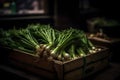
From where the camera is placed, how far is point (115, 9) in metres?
10.6

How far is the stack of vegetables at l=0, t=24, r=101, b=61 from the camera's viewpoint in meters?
3.34

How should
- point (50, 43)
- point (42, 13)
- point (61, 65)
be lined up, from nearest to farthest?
1. point (61, 65)
2. point (50, 43)
3. point (42, 13)

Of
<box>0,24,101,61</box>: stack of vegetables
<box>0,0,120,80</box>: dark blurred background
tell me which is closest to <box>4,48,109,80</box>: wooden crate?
<box>0,24,101,61</box>: stack of vegetables

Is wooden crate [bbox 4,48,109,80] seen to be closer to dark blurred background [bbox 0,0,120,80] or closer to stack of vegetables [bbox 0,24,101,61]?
stack of vegetables [bbox 0,24,101,61]

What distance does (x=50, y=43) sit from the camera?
3.48m

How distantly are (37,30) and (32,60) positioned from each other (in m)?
0.65

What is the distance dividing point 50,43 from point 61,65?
52cm

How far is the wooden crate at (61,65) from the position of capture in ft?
10.6

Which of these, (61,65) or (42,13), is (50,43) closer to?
(61,65)

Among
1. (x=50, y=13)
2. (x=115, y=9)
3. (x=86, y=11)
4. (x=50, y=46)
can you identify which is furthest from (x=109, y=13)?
(x=50, y=46)

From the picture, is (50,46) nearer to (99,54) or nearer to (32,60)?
(32,60)

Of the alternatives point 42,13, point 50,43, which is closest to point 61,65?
point 50,43

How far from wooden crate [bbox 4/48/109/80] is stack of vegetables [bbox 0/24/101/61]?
0.10m

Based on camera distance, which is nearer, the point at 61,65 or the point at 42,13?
the point at 61,65
